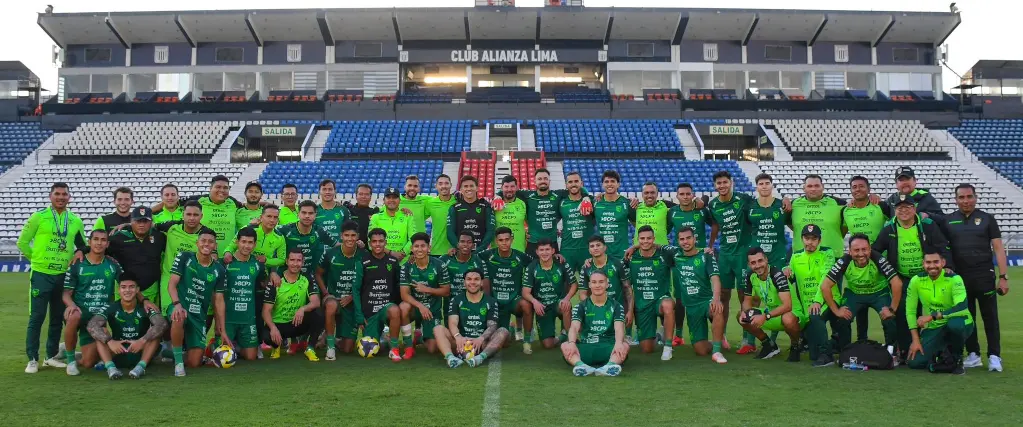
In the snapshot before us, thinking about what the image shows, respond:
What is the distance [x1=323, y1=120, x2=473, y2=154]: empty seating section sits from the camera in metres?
33.9

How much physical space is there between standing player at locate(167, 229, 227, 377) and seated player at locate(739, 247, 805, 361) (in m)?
5.74

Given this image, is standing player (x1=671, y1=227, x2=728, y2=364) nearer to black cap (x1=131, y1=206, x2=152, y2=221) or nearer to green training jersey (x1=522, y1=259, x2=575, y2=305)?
green training jersey (x1=522, y1=259, x2=575, y2=305)

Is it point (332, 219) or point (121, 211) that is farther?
point (332, 219)

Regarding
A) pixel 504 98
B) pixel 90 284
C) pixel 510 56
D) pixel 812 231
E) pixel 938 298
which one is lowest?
pixel 938 298

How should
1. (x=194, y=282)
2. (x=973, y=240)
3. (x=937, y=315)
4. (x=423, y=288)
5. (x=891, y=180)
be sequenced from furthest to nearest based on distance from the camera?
(x=891, y=180), (x=423, y=288), (x=194, y=282), (x=973, y=240), (x=937, y=315)

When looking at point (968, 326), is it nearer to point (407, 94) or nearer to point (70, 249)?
point (70, 249)

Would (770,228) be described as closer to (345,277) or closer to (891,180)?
(345,277)

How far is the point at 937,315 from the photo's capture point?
23.2 ft

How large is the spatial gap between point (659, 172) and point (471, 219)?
22525 millimetres

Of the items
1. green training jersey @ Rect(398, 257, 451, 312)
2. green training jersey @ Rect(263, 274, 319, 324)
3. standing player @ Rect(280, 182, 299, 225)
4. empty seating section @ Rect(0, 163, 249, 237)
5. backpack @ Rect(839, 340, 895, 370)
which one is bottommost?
backpack @ Rect(839, 340, 895, 370)

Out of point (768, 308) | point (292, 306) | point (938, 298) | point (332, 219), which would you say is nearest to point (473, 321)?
point (292, 306)

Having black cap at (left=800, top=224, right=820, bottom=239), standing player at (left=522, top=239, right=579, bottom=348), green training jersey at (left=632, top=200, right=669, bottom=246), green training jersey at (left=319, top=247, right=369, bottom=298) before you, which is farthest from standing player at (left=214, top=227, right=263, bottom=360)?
black cap at (left=800, top=224, right=820, bottom=239)

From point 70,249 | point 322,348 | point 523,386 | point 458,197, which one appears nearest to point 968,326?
point 523,386

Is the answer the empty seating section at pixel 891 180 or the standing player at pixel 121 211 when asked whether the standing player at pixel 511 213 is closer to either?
the standing player at pixel 121 211
